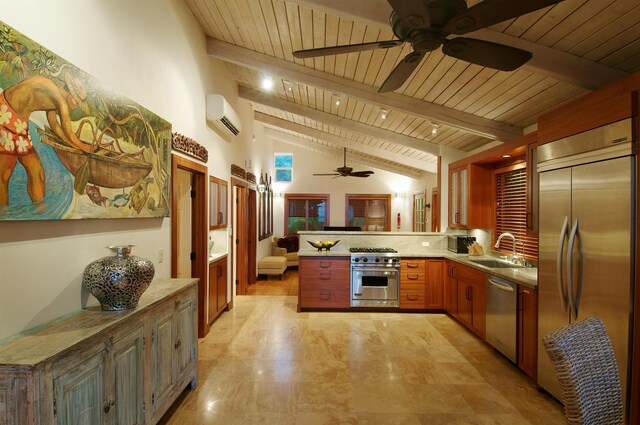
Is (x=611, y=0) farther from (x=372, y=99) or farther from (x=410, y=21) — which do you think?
(x=372, y=99)

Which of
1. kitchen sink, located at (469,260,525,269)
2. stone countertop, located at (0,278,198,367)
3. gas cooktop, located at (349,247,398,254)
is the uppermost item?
stone countertop, located at (0,278,198,367)

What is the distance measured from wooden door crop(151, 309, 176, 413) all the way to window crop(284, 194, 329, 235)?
7.81 metres

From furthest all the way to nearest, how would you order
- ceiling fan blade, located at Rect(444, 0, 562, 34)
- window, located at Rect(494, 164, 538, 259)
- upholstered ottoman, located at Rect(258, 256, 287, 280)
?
upholstered ottoman, located at Rect(258, 256, 287, 280), window, located at Rect(494, 164, 538, 259), ceiling fan blade, located at Rect(444, 0, 562, 34)

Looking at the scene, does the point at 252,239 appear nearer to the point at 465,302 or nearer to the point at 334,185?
the point at 465,302

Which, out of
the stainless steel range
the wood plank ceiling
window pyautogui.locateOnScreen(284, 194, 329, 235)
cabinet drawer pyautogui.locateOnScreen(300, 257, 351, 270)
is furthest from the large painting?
window pyautogui.locateOnScreen(284, 194, 329, 235)

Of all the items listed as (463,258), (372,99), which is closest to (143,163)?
(372,99)

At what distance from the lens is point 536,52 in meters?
2.38

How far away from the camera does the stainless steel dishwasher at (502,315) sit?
9.61 ft

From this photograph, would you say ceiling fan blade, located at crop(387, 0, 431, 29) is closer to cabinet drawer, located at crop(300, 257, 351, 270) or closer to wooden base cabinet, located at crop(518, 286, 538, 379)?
wooden base cabinet, located at crop(518, 286, 538, 379)

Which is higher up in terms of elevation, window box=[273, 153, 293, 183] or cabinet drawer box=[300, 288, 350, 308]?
window box=[273, 153, 293, 183]

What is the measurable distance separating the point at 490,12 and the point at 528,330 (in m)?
2.59

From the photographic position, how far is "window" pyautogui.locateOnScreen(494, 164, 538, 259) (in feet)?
12.1

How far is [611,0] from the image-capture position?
72.1 inches

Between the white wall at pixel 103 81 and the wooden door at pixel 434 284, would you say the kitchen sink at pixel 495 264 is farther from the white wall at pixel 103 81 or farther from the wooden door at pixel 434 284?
→ the white wall at pixel 103 81
